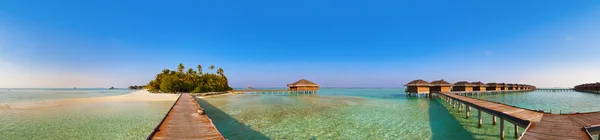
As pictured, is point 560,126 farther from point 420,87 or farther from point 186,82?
point 186,82

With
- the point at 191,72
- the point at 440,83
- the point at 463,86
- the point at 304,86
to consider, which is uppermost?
the point at 191,72

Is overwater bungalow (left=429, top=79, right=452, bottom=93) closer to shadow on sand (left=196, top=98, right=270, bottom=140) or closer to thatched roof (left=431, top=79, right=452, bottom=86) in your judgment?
thatched roof (left=431, top=79, right=452, bottom=86)

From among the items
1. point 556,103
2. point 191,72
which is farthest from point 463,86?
point 191,72

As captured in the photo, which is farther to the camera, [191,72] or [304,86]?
[304,86]

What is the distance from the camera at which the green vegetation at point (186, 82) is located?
44062 millimetres

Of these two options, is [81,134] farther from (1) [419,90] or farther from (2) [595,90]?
(2) [595,90]

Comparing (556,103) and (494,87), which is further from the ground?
(494,87)

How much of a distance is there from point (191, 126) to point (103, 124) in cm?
692

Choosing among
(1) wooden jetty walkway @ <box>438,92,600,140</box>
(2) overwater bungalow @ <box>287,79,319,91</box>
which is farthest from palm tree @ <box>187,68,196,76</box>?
(1) wooden jetty walkway @ <box>438,92,600,140</box>

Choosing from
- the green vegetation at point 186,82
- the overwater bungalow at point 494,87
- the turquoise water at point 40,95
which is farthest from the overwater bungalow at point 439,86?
the turquoise water at point 40,95

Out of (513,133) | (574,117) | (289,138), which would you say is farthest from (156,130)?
(574,117)

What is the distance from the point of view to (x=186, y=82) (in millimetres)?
46188

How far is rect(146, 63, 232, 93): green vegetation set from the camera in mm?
44062

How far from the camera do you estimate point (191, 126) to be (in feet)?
26.2
